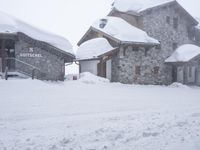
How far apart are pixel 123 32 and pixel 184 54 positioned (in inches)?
312

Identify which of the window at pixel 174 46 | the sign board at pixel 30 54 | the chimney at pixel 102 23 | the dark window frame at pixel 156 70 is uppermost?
the chimney at pixel 102 23

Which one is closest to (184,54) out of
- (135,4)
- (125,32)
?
(125,32)

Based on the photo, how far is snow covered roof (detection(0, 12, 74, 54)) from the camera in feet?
69.0

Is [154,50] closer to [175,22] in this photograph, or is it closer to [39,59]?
[175,22]

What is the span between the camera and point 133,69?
27.4 m

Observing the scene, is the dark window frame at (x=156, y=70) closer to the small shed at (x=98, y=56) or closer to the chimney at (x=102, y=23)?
the small shed at (x=98, y=56)

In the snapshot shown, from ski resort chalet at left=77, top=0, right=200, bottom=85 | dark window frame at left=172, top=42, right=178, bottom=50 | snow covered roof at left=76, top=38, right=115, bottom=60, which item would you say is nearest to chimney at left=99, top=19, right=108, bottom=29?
ski resort chalet at left=77, top=0, right=200, bottom=85

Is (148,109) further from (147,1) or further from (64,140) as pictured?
(147,1)

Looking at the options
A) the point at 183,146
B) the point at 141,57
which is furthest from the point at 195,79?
the point at 183,146

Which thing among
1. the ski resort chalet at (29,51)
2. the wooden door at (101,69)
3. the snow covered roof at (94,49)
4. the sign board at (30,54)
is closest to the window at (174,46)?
the snow covered roof at (94,49)

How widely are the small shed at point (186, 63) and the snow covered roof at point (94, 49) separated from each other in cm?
806

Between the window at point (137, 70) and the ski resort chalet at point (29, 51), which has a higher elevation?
the ski resort chalet at point (29, 51)

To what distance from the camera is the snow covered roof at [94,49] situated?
87.6ft

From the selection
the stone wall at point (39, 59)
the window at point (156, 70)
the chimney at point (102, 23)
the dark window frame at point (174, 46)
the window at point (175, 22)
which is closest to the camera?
the stone wall at point (39, 59)
